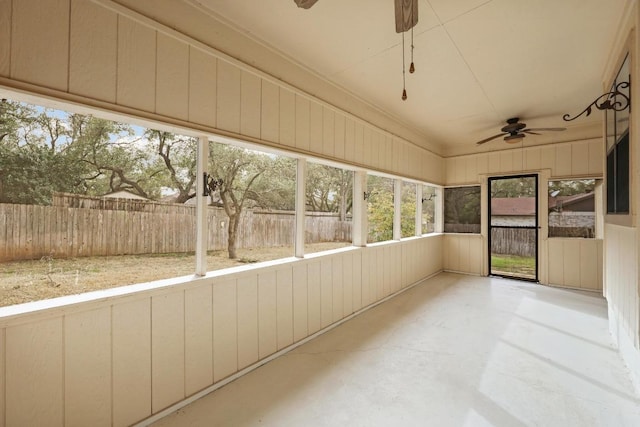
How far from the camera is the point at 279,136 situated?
2.35 meters

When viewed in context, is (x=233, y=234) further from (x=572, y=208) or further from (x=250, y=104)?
(x=572, y=208)

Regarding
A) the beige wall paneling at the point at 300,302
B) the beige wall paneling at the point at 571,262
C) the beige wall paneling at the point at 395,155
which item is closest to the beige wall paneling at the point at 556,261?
the beige wall paneling at the point at 571,262

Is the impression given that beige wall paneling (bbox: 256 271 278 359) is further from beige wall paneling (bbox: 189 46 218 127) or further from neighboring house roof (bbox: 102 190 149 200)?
beige wall paneling (bbox: 189 46 218 127)

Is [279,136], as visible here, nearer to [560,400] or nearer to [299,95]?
[299,95]

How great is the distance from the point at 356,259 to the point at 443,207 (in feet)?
11.1

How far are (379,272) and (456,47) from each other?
2.69 m

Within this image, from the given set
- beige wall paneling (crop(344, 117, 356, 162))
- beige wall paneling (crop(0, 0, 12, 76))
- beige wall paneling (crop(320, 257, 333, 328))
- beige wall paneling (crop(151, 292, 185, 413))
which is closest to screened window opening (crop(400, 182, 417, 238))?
beige wall paneling (crop(344, 117, 356, 162))

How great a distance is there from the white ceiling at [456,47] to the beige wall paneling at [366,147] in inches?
15.3

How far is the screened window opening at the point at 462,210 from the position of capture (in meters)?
Answer: 5.36

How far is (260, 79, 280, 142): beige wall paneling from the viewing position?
222 cm

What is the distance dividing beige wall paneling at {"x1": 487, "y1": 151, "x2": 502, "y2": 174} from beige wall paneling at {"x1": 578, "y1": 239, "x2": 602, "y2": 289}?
1741 millimetres

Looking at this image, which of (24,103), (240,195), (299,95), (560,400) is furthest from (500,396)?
(24,103)

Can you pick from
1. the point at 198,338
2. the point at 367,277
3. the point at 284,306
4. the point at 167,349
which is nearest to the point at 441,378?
the point at 284,306

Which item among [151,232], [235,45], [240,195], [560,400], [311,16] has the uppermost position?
[311,16]
